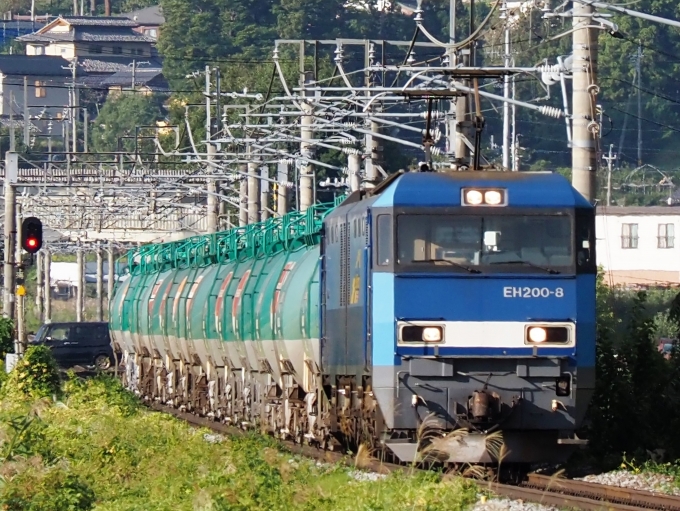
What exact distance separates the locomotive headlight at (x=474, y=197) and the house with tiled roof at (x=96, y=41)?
127391mm

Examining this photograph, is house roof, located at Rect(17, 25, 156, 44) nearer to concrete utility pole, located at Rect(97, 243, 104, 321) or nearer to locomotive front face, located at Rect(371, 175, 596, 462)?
concrete utility pole, located at Rect(97, 243, 104, 321)

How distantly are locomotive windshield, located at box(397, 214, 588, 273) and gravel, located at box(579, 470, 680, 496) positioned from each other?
2.25 m

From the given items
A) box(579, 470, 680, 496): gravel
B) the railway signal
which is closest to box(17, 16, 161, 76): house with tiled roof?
the railway signal

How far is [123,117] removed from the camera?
380ft

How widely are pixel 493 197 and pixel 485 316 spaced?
109 cm

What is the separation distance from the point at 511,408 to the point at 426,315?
1.08m

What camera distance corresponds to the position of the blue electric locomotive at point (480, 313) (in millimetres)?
13922

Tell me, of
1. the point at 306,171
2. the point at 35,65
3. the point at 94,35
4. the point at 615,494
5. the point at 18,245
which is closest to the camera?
the point at 615,494

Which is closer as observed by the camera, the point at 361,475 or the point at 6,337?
the point at 361,475

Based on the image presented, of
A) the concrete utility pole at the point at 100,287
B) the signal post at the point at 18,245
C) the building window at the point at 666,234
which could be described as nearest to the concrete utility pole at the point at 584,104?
the signal post at the point at 18,245

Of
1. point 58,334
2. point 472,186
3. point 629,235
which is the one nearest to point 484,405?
point 472,186

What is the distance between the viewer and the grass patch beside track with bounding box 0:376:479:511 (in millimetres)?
11312

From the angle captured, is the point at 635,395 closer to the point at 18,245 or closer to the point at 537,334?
the point at 537,334

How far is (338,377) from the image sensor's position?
16.6 m
